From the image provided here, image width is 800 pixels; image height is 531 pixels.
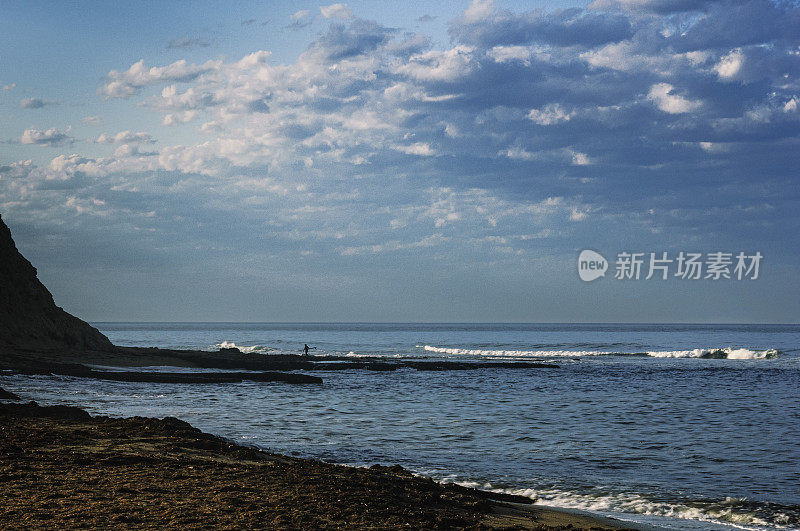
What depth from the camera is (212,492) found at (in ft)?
30.1

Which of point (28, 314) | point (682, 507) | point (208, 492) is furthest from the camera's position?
point (28, 314)

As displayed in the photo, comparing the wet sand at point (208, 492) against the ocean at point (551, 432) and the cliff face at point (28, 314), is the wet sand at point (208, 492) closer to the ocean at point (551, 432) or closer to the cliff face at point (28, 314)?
the ocean at point (551, 432)

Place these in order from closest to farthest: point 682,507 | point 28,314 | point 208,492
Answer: point 208,492, point 682,507, point 28,314

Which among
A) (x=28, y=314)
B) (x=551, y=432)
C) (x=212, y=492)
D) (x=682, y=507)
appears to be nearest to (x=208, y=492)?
(x=212, y=492)

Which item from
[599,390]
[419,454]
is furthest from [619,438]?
[599,390]

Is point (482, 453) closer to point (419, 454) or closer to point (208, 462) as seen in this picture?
point (419, 454)

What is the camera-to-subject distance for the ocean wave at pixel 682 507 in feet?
35.4

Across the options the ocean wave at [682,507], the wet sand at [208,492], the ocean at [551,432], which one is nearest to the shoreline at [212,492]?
the wet sand at [208,492]

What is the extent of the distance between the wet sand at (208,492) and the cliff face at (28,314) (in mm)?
33419

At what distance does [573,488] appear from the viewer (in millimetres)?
12578

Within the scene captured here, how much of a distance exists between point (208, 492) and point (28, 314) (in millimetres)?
41572

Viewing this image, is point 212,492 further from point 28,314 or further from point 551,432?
point 28,314

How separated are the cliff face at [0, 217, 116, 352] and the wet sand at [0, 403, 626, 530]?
33.4 metres

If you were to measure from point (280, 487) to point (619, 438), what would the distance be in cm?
1161
